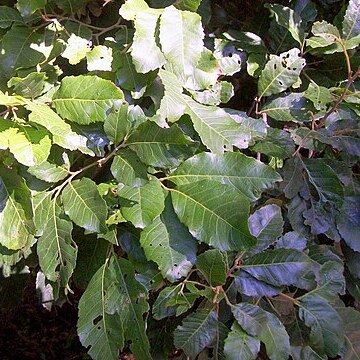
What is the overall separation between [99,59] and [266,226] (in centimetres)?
49

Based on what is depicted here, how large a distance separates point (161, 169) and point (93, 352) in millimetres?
382

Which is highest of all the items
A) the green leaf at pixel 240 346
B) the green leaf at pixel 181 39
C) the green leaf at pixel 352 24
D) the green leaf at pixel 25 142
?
the green leaf at pixel 181 39

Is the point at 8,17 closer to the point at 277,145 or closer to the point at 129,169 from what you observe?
the point at 129,169

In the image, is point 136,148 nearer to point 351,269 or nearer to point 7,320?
point 351,269

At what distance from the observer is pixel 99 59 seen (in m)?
1.10

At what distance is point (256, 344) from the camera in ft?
3.41

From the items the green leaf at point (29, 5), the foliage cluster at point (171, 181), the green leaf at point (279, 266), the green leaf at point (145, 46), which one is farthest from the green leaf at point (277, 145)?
the green leaf at point (29, 5)

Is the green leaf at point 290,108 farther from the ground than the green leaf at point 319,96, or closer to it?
closer to it

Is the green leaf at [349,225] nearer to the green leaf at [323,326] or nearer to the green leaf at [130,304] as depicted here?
the green leaf at [323,326]

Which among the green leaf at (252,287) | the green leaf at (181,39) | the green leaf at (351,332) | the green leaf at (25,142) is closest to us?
the green leaf at (25,142)

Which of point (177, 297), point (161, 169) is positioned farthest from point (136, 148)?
point (177, 297)

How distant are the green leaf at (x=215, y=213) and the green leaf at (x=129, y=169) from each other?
78mm

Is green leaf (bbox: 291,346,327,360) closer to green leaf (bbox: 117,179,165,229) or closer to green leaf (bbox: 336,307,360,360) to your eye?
green leaf (bbox: 336,307,360,360)

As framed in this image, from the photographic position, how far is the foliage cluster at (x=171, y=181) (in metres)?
0.98
